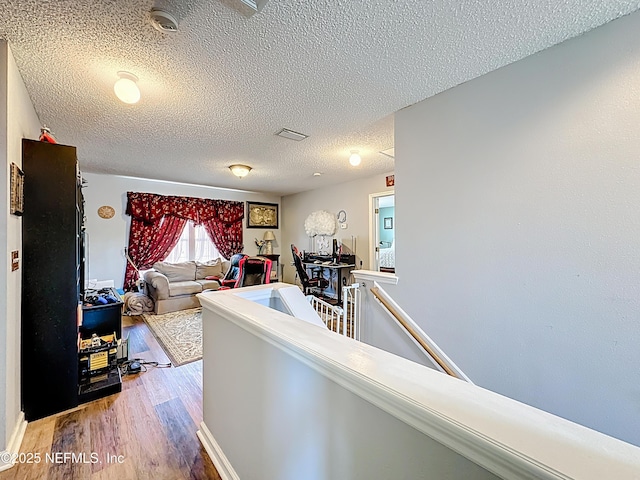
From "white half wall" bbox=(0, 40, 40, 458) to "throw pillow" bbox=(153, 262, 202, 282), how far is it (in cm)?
360

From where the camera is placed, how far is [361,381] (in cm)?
70

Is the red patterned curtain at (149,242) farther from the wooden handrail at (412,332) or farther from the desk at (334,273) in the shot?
the wooden handrail at (412,332)

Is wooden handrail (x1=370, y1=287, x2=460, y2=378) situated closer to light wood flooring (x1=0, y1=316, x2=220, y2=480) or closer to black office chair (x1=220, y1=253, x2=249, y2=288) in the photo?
light wood flooring (x1=0, y1=316, x2=220, y2=480)

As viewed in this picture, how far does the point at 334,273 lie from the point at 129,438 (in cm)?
437

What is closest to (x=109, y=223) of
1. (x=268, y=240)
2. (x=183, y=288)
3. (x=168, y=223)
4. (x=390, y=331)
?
(x=168, y=223)

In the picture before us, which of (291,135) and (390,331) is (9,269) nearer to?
(291,135)

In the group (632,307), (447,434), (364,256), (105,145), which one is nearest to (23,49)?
(105,145)

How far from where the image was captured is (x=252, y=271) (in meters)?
4.27

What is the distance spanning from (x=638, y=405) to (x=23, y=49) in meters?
3.95

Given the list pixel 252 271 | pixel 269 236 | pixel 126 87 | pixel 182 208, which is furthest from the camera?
pixel 269 236

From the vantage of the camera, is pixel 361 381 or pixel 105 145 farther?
pixel 105 145

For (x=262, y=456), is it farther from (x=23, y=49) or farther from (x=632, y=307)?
(x=23, y=49)

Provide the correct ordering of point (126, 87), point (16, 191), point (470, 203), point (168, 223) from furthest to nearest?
1. point (168, 223)
2. point (470, 203)
3. point (126, 87)
4. point (16, 191)

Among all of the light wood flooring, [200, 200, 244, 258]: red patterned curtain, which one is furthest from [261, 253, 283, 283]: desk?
the light wood flooring
